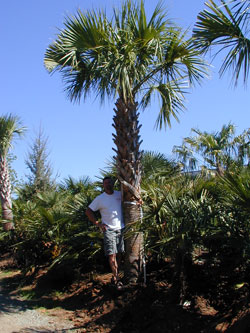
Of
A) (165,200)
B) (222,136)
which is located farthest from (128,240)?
(222,136)

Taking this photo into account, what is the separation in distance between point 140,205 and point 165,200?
64cm

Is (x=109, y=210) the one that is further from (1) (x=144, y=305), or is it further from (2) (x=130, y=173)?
(1) (x=144, y=305)

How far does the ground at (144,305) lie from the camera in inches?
187

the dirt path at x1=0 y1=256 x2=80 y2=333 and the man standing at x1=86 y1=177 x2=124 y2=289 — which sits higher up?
the man standing at x1=86 y1=177 x2=124 y2=289

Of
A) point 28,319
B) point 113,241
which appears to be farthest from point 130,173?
point 28,319

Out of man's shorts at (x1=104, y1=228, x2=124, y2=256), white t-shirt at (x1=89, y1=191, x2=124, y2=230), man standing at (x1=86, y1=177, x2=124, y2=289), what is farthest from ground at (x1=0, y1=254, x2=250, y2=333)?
white t-shirt at (x1=89, y1=191, x2=124, y2=230)

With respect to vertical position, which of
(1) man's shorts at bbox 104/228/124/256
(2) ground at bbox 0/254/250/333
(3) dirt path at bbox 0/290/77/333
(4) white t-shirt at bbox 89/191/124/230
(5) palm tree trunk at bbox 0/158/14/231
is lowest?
(3) dirt path at bbox 0/290/77/333

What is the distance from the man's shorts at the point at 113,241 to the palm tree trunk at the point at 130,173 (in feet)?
0.42

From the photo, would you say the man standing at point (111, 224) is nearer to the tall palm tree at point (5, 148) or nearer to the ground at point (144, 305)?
the ground at point (144, 305)

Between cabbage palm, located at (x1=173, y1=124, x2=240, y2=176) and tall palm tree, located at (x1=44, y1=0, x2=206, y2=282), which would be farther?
cabbage palm, located at (x1=173, y1=124, x2=240, y2=176)

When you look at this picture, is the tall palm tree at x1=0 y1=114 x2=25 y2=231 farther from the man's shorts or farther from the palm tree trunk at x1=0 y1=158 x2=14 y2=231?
the man's shorts

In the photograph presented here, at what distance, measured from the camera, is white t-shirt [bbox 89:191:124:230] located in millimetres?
6309

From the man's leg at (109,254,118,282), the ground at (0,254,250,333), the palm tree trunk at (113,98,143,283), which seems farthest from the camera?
the palm tree trunk at (113,98,143,283)

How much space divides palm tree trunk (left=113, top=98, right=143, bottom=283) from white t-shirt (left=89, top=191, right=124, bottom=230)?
116 millimetres
